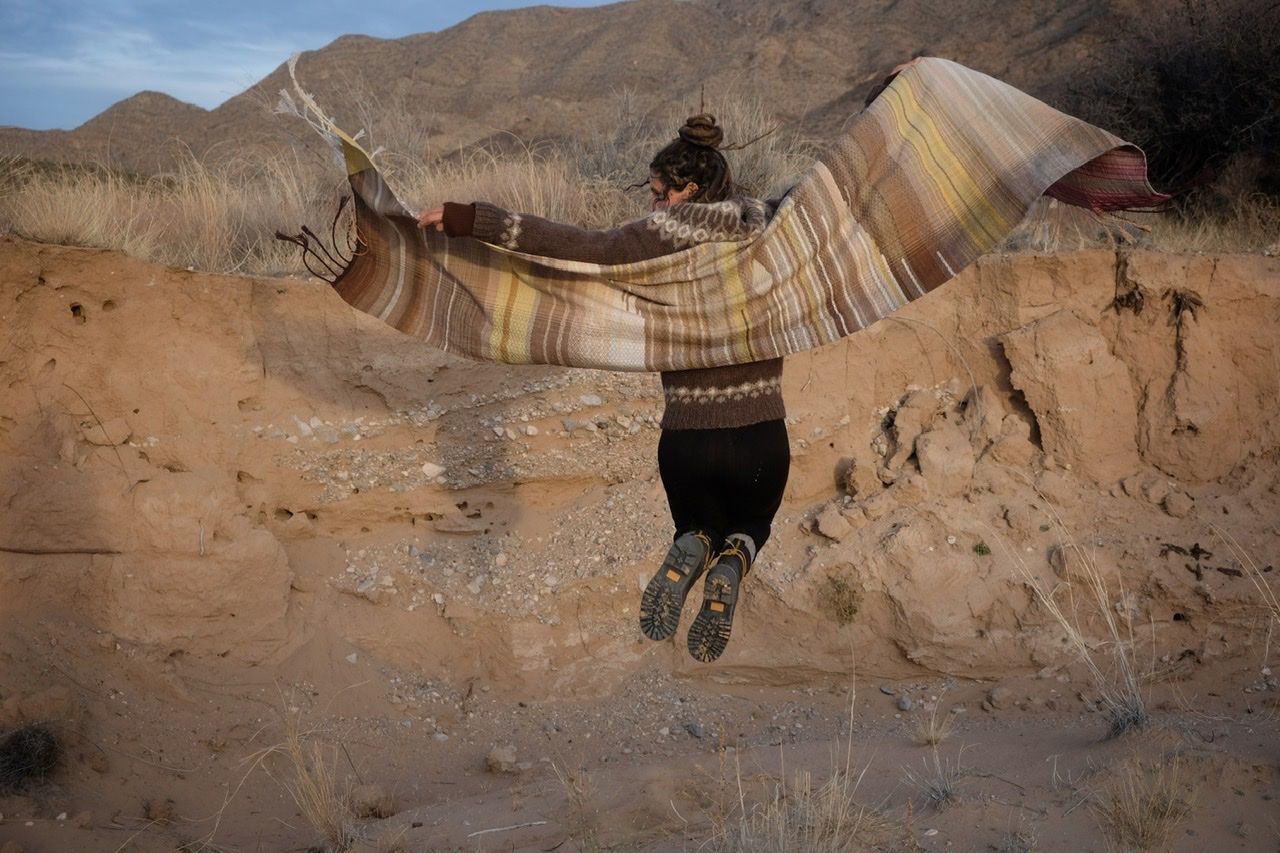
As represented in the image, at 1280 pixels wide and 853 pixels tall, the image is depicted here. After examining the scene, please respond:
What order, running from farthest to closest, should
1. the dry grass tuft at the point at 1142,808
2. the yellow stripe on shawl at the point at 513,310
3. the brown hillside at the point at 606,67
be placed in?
the brown hillside at the point at 606,67, the yellow stripe on shawl at the point at 513,310, the dry grass tuft at the point at 1142,808

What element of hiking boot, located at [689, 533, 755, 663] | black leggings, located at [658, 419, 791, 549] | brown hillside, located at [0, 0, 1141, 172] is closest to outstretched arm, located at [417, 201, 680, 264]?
black leggings, located at [658, 419, 791, 549]

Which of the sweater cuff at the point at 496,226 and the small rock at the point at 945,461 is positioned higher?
the sweater cuff at the point at 496,226

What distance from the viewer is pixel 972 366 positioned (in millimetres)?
7883

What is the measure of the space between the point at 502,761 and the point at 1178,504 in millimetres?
4684

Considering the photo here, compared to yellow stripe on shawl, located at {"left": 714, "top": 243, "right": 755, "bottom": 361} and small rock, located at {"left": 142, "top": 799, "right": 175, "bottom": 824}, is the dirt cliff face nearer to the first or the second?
small rock, located at {"left": 142, "top": 799, "right": 175, "bottom": 824}

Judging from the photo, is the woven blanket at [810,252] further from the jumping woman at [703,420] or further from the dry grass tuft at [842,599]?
the dry grass tuft at [842,599]

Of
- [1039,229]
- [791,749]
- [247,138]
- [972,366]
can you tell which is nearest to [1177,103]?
[1039,229]

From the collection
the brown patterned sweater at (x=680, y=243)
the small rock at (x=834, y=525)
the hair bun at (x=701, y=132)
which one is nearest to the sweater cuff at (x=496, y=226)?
the brown patterned sweater at (x=680, y=243)

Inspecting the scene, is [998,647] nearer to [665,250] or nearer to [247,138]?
[665,250]

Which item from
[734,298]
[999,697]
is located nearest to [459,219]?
[734,298]

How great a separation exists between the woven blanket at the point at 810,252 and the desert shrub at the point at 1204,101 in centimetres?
534

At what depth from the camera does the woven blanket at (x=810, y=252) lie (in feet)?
14.9

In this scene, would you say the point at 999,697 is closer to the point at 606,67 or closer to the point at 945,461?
the point at 945,461

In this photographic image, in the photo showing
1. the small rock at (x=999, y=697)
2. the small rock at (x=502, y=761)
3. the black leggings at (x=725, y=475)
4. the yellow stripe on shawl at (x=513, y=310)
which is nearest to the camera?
the black leggings at (x=725, y=475)
